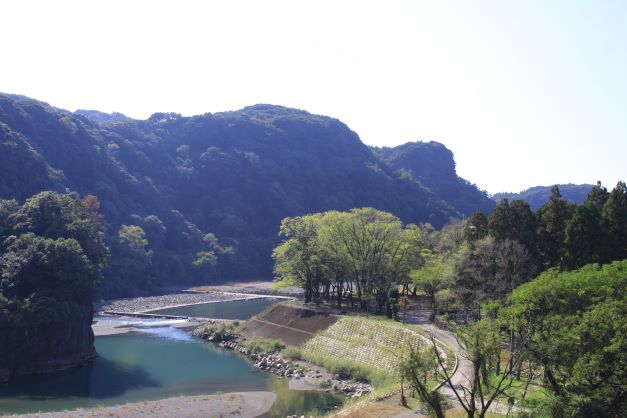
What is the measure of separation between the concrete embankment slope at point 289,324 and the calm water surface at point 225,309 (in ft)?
47.6

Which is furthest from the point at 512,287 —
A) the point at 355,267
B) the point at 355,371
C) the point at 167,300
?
the point at 167,300

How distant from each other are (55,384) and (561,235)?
40111mm

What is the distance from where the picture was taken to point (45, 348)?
4400 centimetres

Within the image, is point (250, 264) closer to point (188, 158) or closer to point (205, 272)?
point (205, 272)

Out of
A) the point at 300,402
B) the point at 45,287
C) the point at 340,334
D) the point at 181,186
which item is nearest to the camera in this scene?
the point at 300,402

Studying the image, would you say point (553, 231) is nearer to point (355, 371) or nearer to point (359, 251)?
point (359, 251)

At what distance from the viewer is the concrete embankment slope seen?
5144 centimetres

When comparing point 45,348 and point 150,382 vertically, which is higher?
point 45,348

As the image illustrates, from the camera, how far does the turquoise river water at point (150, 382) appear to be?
3531 cm

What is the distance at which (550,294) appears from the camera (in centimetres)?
2592

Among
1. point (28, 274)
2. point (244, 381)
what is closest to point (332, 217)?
point (244, 381)

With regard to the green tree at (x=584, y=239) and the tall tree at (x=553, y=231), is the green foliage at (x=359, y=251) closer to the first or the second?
the tall tree at (x=553, y=231)

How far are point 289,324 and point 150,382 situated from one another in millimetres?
16947

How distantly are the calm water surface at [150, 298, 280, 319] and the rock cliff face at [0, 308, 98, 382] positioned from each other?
27.8 metres
